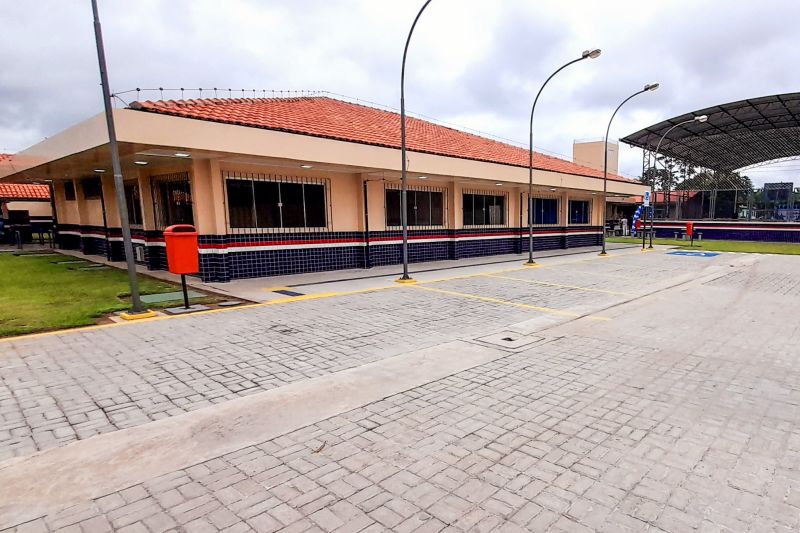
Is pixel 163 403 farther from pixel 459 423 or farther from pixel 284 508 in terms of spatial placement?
pixel 459 423

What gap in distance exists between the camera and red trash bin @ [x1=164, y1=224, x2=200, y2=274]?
7980 millimetres

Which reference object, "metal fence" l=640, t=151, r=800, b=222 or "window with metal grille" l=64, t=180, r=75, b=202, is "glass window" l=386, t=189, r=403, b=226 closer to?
"window with metal grille" l=64, t=180, r=75, b=202

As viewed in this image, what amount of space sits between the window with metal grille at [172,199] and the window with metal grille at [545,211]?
16494mm

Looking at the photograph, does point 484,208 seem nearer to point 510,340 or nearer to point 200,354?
point 510,340

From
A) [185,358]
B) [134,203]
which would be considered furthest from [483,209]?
[185,358]

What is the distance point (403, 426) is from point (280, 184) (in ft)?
34.5

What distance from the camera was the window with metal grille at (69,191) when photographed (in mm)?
19734

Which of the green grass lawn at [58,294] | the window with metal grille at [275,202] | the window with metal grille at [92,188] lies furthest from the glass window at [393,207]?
the window with metal grille at [92,188]

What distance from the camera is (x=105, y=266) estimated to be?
14.8 m

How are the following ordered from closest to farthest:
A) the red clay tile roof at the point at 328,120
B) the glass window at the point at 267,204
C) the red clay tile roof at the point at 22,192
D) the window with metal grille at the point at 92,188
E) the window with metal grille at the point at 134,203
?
the red clay tile roof at the point at 328,120 → the glass window at the point at 267,204 → the window with metal grille at the point at 134,203 → the window with metal grille at the point at 92,188 → the red clay tile roof at the point at 22,192

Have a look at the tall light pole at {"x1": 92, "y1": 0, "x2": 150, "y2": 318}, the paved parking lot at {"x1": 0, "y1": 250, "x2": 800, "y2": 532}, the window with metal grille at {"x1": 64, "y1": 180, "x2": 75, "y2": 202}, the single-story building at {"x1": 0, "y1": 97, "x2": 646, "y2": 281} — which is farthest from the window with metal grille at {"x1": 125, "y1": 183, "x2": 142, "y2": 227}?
the paved parking lot at {"x1": 0, "y1": 250, "x2": 800, "y2": 532}

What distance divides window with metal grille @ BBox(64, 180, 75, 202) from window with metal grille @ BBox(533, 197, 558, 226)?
72.4 ft

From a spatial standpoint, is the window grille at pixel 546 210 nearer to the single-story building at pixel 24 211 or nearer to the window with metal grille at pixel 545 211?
the window with metal grille at pixel 545 211

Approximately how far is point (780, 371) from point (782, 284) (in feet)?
30.5
